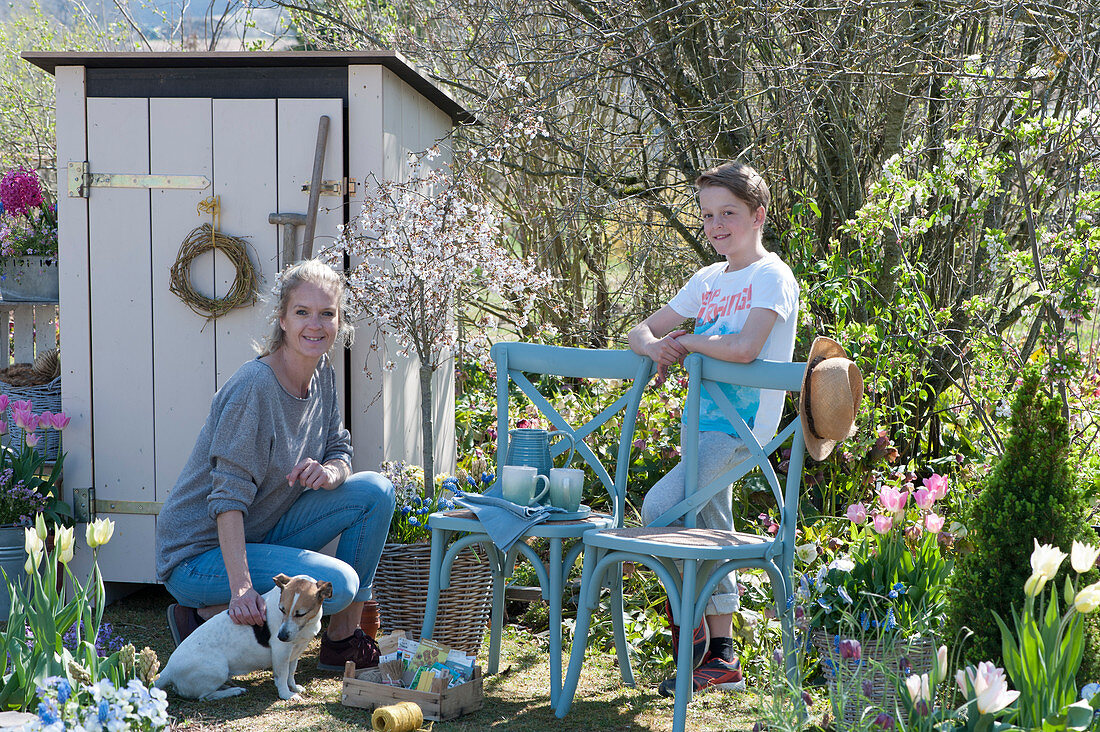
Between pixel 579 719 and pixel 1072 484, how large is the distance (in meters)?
1.48

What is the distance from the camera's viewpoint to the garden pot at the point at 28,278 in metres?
4.12

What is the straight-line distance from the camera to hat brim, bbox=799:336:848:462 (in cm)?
267

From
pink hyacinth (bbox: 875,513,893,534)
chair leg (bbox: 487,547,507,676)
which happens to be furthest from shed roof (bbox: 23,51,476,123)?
pink hyacinth (bbox: 875,513,893,534)

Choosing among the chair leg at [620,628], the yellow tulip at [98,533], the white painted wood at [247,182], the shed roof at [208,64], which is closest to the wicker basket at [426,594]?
the chair leg at [620,628]

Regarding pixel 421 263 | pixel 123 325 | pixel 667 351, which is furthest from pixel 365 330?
pixel 667 351

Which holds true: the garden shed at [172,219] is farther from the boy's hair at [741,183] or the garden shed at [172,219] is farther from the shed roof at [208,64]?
the boy's hair at [741,183]

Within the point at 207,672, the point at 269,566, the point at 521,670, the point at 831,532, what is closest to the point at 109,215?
the point at 269,566

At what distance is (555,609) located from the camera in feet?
9.71

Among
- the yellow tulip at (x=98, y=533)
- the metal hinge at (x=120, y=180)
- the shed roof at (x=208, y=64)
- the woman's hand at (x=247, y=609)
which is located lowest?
the woman's hand at (x=247, y=609)

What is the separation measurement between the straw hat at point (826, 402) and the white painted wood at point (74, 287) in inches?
110

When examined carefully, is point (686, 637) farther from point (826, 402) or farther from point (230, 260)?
point (230, 260)

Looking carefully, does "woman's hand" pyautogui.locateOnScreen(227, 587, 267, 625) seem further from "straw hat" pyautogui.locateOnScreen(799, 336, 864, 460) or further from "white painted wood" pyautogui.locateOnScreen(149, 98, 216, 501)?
"straw hat" pyautogui.locateOnScreen(799, 336, 864, 460)

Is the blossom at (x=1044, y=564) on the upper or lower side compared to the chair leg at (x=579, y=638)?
upper

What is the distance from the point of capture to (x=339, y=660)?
329 cm
